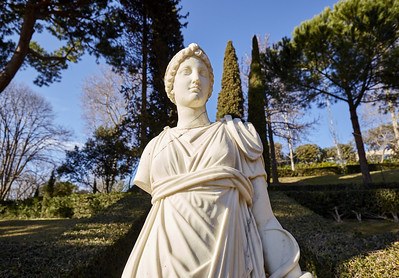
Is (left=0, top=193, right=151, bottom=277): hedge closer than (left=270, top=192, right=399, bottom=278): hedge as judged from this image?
No

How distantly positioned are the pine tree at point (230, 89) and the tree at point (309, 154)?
64.6ft

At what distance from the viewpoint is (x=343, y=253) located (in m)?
3.84

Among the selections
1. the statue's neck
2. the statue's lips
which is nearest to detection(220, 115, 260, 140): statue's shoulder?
the statue's neck

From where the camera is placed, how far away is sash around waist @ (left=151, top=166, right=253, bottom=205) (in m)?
1.38

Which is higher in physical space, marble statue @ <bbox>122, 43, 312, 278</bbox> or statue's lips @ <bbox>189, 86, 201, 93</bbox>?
statue's lips @ <bbox>189, 86, 201, 93</bbox>

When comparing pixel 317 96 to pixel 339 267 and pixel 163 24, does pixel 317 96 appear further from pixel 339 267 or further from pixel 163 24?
pixel 339 267

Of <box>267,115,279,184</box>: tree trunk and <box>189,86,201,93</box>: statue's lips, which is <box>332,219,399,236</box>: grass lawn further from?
<box>267,115,279,184</box>: tree trunk

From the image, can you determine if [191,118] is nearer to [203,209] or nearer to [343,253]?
[203,209]

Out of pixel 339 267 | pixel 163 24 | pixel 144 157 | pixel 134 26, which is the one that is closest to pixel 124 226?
pixel 339 267

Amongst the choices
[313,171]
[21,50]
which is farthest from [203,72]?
[313,171]

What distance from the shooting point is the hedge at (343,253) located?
338cm

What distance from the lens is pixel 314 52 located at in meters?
15.1

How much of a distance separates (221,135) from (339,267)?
2864 millimetres

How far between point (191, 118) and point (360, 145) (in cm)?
1560
